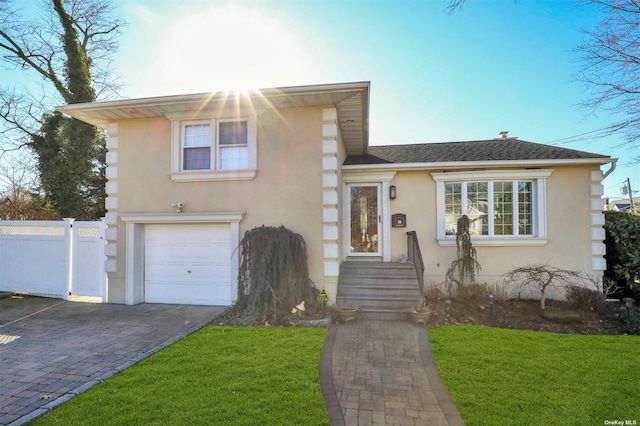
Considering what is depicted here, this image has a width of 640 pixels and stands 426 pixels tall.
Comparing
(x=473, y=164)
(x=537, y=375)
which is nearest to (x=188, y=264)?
(x=537, y=375)

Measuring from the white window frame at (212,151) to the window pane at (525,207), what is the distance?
6.98 m

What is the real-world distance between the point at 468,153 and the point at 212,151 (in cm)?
719

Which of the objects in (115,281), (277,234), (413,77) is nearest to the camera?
(277,234)

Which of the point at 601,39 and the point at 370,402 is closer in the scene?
the point at 370,402

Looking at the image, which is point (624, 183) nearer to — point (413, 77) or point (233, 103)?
point (413, 77)

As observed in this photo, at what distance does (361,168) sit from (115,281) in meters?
6.90

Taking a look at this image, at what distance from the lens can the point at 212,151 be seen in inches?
291

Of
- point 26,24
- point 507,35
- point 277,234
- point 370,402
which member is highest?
point 26,24

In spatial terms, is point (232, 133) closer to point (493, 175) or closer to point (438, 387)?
point (438, 387)

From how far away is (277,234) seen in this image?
258 inches

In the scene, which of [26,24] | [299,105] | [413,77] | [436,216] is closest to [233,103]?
[299,105]

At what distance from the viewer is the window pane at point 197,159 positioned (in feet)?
24.6

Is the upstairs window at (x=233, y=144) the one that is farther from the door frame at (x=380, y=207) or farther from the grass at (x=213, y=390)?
the grass at (x=213, y=390)

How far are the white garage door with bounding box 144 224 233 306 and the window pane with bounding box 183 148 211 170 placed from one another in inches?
56.2
